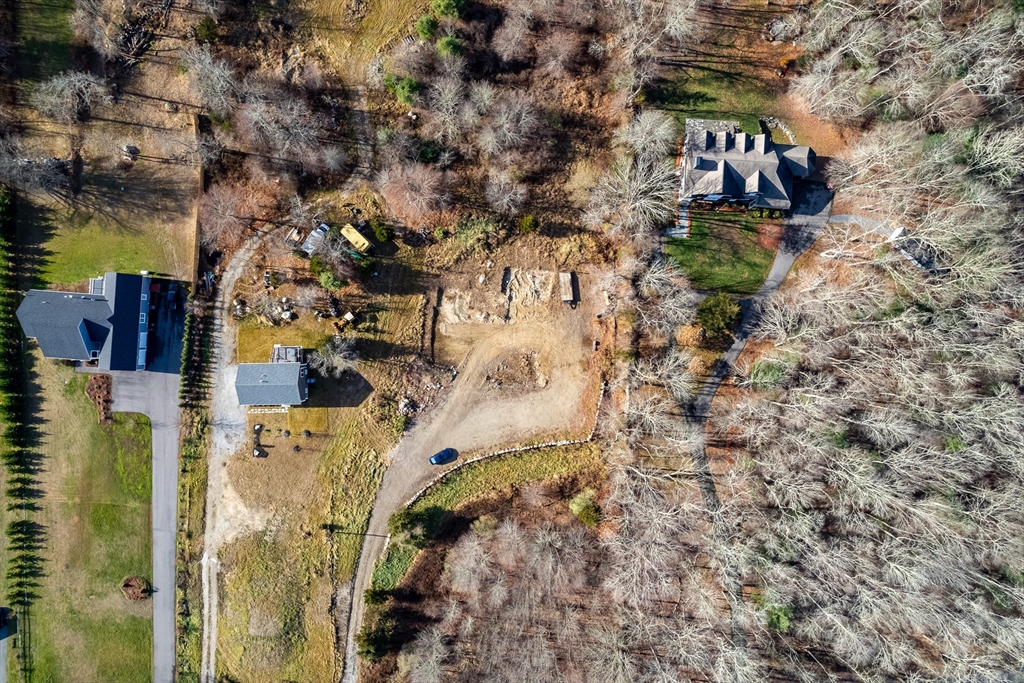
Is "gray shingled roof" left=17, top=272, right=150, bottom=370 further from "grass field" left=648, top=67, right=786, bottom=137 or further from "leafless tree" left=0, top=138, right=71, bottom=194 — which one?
"grass field" left=648, top=67, right=786, bottom=137

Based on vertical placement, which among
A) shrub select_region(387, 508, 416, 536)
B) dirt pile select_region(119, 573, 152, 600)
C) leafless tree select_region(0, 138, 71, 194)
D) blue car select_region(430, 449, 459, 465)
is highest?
leafless tree select_region(0, 138, 71, 194)

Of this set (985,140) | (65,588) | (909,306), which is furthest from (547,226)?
(65,588)

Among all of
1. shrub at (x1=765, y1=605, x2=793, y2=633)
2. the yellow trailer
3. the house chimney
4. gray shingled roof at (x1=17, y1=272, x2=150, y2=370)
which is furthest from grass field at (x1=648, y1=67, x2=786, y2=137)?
gray shingled roof at (x1=17, y1=272, x2=150, y2=370)

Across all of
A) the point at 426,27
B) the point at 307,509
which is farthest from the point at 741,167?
the point at 307,509

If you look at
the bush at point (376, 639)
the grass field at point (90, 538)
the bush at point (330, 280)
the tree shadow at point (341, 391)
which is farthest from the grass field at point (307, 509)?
the grass field at point (90, 538)

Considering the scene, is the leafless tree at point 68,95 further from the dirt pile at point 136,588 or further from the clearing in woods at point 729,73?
the clearing in woods at point 729,73

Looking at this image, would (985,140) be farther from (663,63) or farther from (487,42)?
(487,42)
